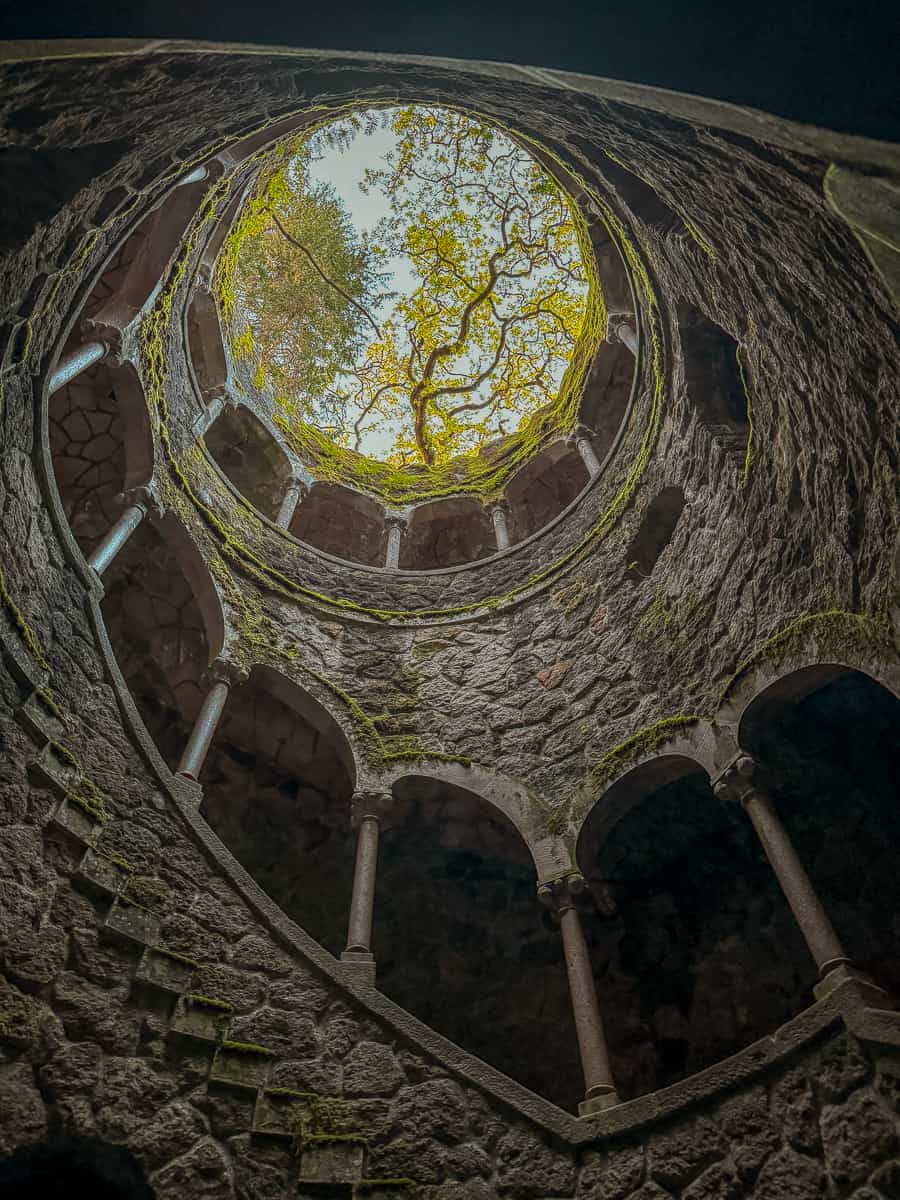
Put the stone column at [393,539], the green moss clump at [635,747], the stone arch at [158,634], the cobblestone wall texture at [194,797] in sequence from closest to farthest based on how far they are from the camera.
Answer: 1. the cobblestone wall texture at [194,797]
2. the green moss clump at [635,747]
3. the stone arch at [158,634]
4. the stone column at [393,539]

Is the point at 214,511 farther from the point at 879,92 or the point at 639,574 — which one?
the point at 879,92

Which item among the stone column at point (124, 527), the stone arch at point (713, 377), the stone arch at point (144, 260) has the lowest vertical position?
the stone column at point (124, 527)

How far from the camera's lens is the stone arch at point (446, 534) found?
12.6 meters

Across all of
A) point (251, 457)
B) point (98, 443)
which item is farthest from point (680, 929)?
point (251, 457)

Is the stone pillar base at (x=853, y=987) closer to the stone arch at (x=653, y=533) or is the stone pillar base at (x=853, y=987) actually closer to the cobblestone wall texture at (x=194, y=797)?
the cobblestone wall texture at (x=194, y=797)

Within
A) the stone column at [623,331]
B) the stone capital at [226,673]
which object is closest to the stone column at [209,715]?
the stone capital at [226,673]

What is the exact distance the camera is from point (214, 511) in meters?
9.41

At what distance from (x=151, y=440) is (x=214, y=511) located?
115 centimetres

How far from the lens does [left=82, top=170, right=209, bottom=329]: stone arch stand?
901 cm

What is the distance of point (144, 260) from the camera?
915 cm

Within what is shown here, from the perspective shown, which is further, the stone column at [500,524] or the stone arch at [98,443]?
the stone column at [500,524]

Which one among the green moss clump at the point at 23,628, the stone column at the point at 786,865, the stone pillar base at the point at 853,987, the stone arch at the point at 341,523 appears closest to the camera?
the stone pillar base at the point at 853,987

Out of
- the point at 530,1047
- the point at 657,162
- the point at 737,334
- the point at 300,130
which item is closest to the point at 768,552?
the point at 737,334

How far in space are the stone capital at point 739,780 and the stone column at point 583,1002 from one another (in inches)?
57.8
